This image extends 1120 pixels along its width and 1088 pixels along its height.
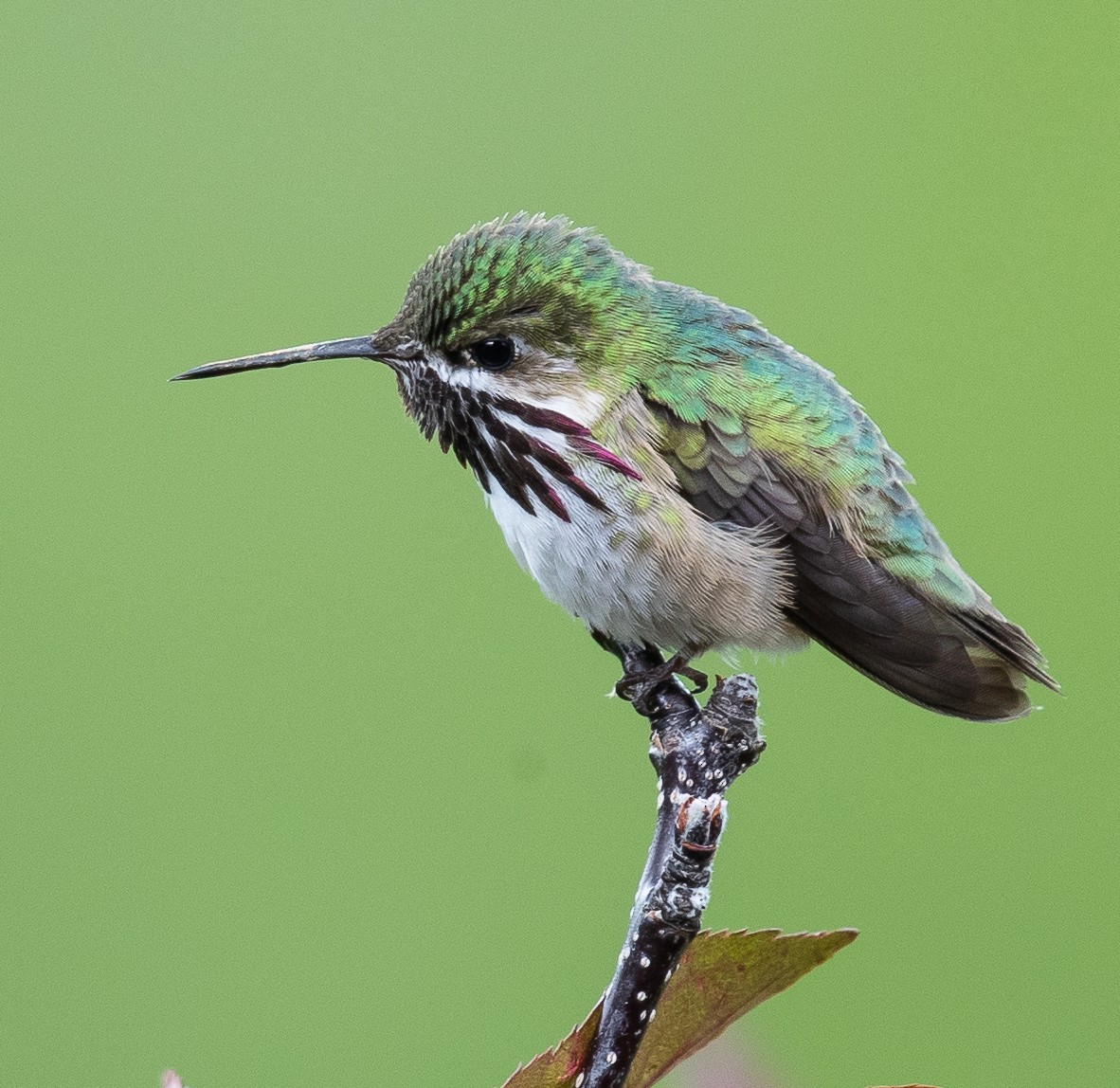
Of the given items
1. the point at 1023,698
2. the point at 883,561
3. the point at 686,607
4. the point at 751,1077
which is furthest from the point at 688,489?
the point at 751,1077

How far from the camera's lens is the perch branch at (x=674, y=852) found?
1.48 metres

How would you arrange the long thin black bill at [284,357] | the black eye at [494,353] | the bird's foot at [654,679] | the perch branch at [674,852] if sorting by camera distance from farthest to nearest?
the black eye at [494,353] < the bird's foot at [654,679] < the long thin black bill at [284,357] < the perch branch at [674,852]

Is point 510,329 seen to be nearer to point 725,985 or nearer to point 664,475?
point 664,475

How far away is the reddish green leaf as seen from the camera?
1.49 meters

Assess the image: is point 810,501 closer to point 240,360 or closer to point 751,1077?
point 240,360

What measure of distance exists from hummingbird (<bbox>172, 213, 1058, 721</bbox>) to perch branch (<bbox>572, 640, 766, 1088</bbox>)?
554 mm

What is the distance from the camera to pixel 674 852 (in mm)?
1646

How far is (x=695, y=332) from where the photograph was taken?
2.82 metres

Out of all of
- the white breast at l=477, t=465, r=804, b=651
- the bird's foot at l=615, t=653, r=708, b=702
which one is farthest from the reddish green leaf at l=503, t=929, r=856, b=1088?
the white breast at l=477, t=465, r=804, b=651

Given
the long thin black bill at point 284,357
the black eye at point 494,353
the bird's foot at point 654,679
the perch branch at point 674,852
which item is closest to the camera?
the perch branch at point 674,852

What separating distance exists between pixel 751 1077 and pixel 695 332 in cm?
178

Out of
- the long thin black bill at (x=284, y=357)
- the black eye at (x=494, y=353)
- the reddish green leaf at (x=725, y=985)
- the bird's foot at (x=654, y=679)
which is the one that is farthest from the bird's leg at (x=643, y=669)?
the reddish green leaf at (x=725, y=985)

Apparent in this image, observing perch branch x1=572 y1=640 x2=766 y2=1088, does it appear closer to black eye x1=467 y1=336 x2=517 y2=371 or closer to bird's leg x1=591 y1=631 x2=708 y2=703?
bird's leg x1=591 y1=631 x2=708 y2=703

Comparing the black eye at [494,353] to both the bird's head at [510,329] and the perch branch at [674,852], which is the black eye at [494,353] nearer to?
the bird's head at [510,329]
